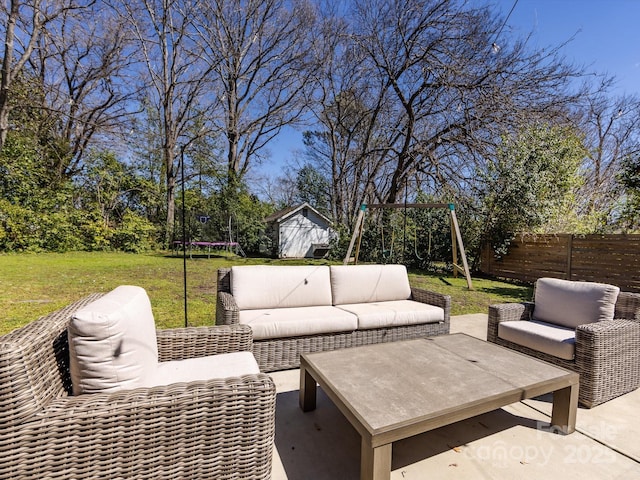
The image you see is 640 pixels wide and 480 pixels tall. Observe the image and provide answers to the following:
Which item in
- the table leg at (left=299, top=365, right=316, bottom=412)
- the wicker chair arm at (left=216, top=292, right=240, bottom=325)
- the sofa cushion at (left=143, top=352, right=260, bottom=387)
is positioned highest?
the wicker chair arm at (left=216, top=292, right=240, bottom=325)

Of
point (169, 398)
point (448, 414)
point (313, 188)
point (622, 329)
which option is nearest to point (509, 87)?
point (622, 329)

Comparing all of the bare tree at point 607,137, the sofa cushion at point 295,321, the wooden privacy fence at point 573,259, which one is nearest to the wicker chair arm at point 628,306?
the sofa cushion at point 295,321

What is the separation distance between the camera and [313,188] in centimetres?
1955

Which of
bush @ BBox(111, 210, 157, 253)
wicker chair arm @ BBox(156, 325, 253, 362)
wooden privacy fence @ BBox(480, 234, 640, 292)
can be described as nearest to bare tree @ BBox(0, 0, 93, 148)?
bush @ BBox(111, 210, 157, 253)

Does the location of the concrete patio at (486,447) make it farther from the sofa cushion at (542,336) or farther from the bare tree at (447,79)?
the bare tree at (447,79)

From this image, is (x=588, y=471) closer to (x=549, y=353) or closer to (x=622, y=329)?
(x=549, y=353)

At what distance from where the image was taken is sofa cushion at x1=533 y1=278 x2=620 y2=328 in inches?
104

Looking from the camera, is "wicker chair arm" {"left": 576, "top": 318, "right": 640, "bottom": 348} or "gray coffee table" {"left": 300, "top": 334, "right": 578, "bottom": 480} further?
"wicker chair arm" {"left": 576, "top": 318, "right": 640, "bottom": 348}

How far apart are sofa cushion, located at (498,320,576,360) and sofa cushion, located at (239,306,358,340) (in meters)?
1.36

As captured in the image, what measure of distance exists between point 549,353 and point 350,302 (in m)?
1.82

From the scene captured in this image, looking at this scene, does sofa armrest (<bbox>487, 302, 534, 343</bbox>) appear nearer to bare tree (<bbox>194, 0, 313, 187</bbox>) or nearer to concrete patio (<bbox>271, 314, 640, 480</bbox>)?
concrete patio (<bbox>271, 314, 640, 480</bbox>)

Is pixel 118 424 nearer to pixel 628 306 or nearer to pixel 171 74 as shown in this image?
pixel 628 306

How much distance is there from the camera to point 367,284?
12.1ft

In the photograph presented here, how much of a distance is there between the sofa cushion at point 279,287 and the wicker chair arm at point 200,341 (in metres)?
0.96
